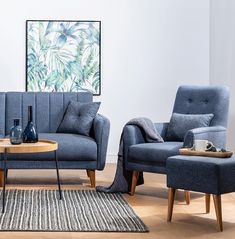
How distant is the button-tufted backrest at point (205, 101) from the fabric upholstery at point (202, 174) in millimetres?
1405

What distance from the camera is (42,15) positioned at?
22.2ft

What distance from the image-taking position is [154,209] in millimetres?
4223

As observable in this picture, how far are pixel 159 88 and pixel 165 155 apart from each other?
2.52m

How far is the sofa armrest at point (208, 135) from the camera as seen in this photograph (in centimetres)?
450

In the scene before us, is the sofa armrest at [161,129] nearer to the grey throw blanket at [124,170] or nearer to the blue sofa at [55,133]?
the grey throw blanket at [124,170]

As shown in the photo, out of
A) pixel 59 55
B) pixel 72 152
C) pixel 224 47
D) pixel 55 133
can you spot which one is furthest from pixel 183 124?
pixel 59 55

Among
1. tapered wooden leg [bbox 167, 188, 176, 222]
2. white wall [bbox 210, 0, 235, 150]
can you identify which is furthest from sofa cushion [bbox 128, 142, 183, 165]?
white wall [bbox 210, 0, 235, 150]

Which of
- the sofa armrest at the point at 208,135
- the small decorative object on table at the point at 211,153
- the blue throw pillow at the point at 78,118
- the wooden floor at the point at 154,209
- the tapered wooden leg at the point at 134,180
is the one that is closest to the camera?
the wooden floor at the point at 154,209

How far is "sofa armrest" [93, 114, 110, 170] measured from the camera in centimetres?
512

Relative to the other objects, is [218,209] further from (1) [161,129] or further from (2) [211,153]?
(1) [161,129]

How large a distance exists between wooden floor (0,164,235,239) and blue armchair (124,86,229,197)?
30 cm

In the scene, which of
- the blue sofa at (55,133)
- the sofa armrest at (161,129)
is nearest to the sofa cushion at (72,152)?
the blue sofa at (55,133)

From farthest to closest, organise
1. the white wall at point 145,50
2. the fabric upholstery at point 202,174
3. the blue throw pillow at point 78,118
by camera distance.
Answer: the white wall at point 145,50
the blue throw pillow at point 78,118
the fabric upholstery at point 202,174

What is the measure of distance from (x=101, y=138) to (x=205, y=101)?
3.40 ft
